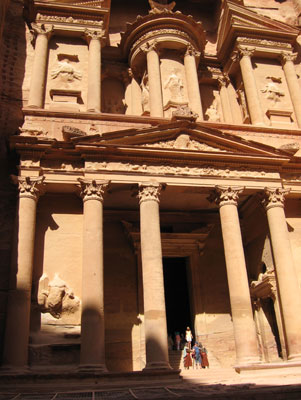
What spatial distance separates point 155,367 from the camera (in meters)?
12.4

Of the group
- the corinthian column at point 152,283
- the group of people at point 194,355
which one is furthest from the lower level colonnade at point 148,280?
the group of people at point 194,355

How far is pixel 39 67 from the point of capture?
1761 cm

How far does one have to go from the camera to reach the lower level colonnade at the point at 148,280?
12484 mm

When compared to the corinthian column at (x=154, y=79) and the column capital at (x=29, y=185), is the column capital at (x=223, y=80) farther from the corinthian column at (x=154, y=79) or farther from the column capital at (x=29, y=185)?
the column capital at (x=29, y=185)

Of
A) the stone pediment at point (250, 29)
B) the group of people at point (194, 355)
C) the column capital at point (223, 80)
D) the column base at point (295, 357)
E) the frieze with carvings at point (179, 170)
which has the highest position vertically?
the stone pediment at point (250, 29)

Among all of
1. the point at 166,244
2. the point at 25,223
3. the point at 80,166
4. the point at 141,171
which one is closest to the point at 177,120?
the point at 141,171

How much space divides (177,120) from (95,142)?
3.17 meters

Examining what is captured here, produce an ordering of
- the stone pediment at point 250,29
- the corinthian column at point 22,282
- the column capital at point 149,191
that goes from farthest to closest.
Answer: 1. the stone pediment at point 250,29
2. the column capital at point 149,191
3. the corinthian column at point 22,282

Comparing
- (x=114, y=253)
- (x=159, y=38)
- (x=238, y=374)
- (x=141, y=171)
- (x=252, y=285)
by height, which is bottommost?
(x=238, y=374)

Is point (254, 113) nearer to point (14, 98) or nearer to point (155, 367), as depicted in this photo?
point (14, 98)

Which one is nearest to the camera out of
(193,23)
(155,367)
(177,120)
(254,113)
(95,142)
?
(155,367)

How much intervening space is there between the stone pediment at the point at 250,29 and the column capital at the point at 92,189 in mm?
11210

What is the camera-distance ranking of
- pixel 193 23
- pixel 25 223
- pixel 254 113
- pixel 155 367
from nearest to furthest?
pixel 155 367
pixel 25 223
pixel 254 113
pixel 193 23

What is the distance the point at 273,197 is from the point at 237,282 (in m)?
3.64
